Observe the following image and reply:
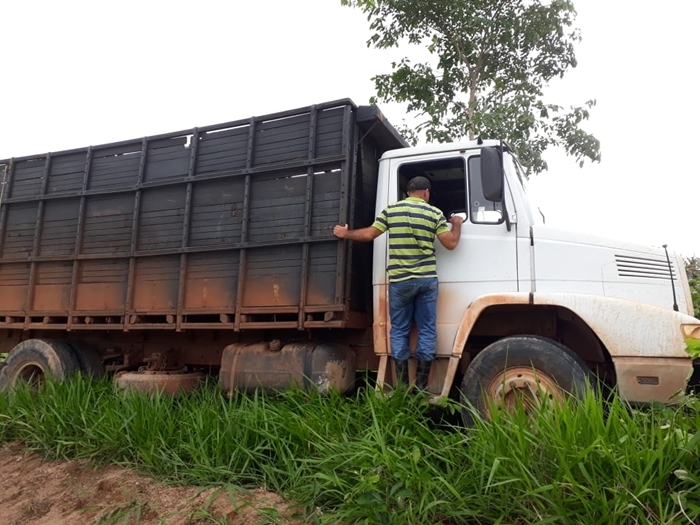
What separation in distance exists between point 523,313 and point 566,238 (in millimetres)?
682

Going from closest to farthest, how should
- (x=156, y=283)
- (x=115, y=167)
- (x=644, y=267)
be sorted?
1. (x=644, y=267)
2. (x=156, y=283)
3. (x=115, y=167)

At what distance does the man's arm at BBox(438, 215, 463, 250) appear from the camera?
157 inches

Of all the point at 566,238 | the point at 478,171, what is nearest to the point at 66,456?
the point at 478,171

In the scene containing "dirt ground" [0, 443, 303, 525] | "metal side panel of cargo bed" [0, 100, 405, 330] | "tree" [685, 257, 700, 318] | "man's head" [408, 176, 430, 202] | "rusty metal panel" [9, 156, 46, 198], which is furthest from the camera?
"tree" [685, 257, 700, 318]

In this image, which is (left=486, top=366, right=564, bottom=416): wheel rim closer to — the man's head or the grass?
the grass

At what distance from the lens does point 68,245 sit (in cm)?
557

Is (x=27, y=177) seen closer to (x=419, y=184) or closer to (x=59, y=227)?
(x=59, y=227)

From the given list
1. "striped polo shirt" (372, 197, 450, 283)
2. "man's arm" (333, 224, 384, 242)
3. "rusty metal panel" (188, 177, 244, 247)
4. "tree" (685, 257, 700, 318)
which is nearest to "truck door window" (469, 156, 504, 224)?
"striped polo shirt" (372, 197, 450, 283)

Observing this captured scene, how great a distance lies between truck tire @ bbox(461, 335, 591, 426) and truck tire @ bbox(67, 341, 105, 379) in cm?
431

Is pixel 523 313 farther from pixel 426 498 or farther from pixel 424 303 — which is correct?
pixel 426 498

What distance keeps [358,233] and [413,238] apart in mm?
465

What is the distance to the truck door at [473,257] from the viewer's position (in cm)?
394

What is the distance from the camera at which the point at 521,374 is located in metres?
3.55

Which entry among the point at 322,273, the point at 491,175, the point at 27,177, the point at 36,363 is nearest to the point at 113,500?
the point at 322,273
